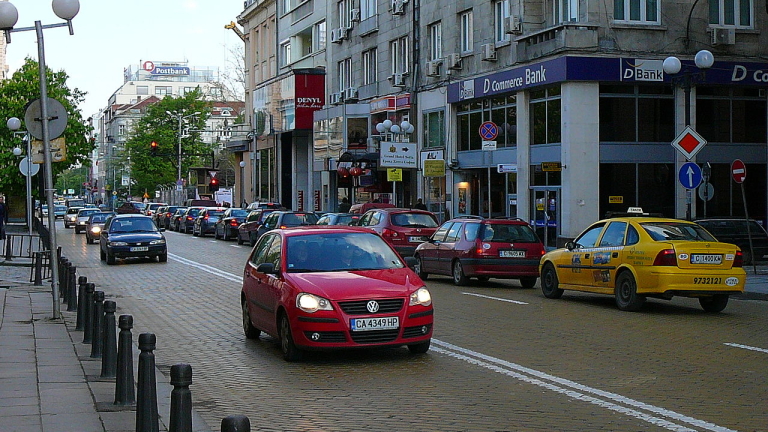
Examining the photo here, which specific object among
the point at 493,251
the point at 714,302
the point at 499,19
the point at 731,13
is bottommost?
the point at 714,302

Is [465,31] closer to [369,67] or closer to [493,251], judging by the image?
[369,67]

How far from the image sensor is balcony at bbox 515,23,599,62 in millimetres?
31188

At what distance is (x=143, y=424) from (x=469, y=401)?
9.65 ft

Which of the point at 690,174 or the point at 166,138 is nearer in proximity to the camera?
the point at 690,174

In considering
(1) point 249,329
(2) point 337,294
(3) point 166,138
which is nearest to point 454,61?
(1) point 249,329

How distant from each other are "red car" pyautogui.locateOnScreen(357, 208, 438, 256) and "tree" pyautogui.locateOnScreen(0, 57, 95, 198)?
36.5 m

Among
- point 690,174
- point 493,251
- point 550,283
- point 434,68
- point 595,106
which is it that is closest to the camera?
point 550,283

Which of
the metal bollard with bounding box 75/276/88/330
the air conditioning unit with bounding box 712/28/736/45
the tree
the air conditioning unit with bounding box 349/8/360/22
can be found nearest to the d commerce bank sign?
the air conditioning unit with bounding box 712/28/736/45

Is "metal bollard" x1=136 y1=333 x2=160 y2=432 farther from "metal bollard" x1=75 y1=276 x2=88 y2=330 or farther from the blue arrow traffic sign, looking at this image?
the blue arrow traffic sign

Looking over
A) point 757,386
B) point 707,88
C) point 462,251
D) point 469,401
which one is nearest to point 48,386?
point 469,401

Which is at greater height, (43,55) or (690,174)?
(43,55)

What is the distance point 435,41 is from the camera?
42.0 m

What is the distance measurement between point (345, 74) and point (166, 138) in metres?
55.4

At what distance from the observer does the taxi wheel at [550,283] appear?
1859 centimetres
